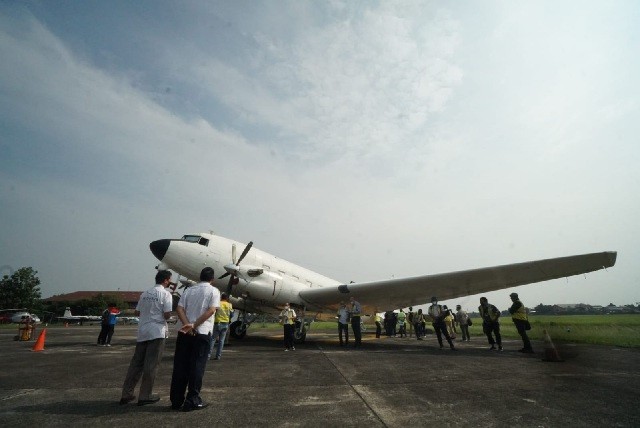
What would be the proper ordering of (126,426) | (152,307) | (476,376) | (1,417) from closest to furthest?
1. (126,426)
2. (1,417)
3. (152,307)
4. (476,376)

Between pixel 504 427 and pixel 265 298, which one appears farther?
pixel 265 298

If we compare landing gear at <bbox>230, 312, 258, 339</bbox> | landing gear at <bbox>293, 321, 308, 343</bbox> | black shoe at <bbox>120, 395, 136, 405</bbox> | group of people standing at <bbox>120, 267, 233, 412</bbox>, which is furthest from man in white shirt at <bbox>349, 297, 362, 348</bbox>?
black shoe at <bbox>120, 395, 136, 405</bbox>

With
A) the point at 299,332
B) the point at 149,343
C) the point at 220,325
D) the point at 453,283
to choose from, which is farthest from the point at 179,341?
the point at 453,283

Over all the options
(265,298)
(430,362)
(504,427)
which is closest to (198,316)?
(504,427)

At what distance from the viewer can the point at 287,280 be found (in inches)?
587

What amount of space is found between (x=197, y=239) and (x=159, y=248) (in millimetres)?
1654

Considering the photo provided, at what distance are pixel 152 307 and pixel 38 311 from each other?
78.9 m

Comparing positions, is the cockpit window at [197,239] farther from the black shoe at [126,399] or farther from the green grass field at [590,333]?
the green grass field at [590,333]

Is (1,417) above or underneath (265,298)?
underneath

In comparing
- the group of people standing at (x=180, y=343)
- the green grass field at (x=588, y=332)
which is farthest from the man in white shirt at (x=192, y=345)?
the green grass field at (x=588, y=332)

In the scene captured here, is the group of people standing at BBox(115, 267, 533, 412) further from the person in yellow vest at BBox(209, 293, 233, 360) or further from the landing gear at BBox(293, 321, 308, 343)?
the landing gear at BBox(293, 321, 308, 343)

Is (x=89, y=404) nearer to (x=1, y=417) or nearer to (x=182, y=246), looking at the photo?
(x=1, y=417)

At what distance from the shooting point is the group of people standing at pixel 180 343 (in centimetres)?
416

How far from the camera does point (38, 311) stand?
59.2 metres
